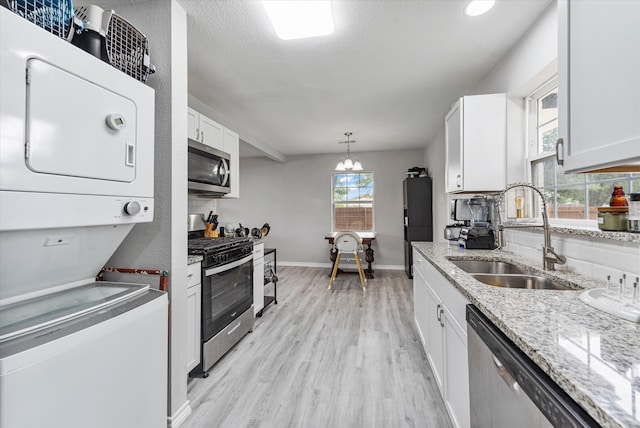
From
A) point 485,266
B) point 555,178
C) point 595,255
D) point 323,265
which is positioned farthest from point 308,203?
point 595,255

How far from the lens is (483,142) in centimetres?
215

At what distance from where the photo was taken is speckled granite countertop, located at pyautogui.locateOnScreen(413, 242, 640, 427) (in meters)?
0.53

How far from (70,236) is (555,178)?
8.68 feet

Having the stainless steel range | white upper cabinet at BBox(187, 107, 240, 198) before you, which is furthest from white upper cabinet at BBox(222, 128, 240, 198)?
the stainless steel range

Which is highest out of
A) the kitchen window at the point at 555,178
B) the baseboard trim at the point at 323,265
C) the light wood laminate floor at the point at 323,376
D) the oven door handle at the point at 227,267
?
the kitchen window at the point at 555,178

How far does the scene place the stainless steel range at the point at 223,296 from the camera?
2.04m

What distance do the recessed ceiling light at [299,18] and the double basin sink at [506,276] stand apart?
1800 mm

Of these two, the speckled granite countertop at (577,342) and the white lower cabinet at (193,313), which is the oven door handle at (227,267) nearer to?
the white lower cabinet at (193,313)

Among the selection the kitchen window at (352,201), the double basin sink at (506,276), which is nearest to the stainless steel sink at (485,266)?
the double basin sink at (506,276)

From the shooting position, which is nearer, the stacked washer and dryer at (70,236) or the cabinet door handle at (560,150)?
the stacked washer and dryer at (70,236)

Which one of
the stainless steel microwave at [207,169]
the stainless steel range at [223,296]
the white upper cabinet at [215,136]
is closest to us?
the stainless steel range at [223,296]

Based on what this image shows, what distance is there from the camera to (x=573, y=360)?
25.6 inches

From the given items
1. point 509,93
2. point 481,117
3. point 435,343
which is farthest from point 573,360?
point 509,93

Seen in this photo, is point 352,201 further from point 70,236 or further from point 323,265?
point 70,236
